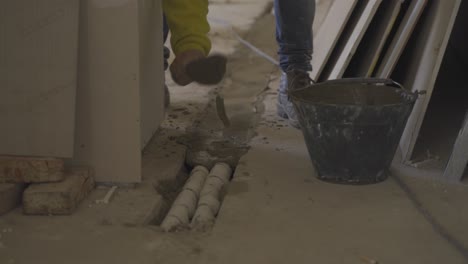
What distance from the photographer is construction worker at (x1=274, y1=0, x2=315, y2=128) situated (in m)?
2.92

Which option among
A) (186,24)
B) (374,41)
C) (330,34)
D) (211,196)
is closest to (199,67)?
(186,24)

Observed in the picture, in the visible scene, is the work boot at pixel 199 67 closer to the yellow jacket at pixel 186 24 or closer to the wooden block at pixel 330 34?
the yellow jacket at pixel 186 24

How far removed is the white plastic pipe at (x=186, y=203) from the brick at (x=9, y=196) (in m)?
0.48

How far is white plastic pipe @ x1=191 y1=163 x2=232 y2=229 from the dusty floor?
45 millimetres

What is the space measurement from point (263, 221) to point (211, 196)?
25cm

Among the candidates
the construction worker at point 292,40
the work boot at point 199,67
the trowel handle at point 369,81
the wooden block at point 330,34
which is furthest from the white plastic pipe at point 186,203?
the wooden block at point 330,34

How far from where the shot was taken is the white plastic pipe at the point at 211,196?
193 centimetres

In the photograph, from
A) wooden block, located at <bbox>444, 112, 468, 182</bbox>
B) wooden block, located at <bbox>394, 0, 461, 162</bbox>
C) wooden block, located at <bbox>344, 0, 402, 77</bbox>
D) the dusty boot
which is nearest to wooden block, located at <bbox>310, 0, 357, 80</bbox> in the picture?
wooden block, located at <bbox>344, 0, 402, 77</bbox>

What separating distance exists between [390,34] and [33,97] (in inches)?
60.5

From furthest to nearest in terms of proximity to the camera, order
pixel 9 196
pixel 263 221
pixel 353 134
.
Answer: pixel 353 134
pixel 9 196
pixel 263 221

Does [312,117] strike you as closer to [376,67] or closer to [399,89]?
[399,89]

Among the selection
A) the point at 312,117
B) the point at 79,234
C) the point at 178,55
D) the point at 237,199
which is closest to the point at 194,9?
the point at 178,55

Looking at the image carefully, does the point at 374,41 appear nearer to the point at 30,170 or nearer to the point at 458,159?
the point at 458,159

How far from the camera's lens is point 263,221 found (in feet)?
6.31
